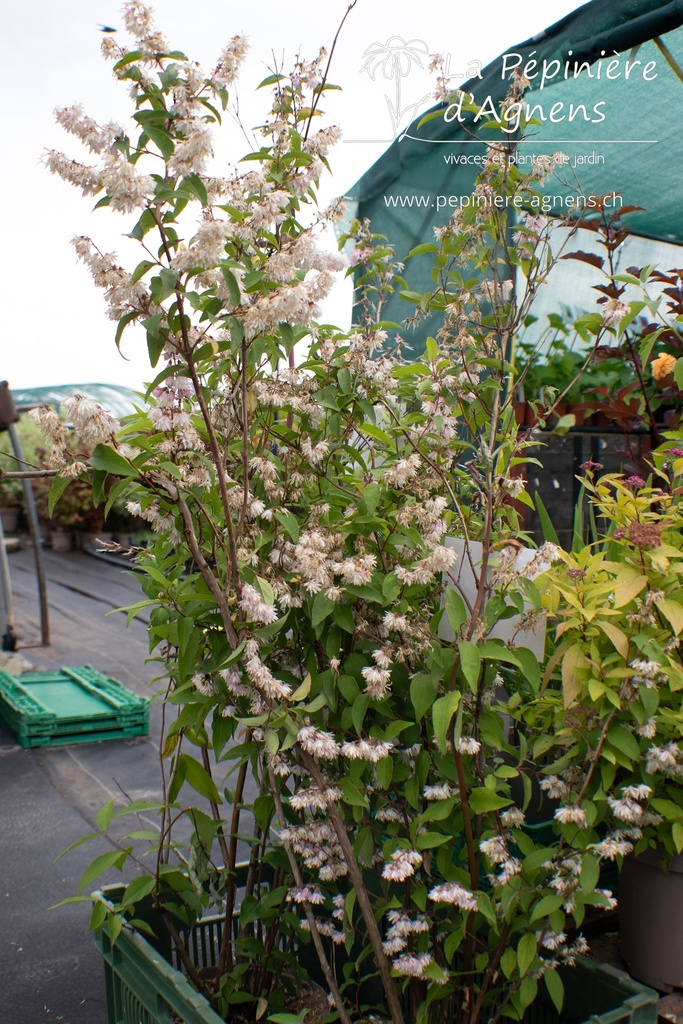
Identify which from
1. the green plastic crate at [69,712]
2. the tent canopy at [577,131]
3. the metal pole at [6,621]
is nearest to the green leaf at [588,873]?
the tent canopy at [577,131]

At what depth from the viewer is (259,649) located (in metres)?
1.44

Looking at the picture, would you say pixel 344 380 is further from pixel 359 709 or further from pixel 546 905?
pixel 546 905

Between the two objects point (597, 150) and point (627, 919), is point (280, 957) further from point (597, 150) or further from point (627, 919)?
point (597, 150)

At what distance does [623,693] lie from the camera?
138 cm

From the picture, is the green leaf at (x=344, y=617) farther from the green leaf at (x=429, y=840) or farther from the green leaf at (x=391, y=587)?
the green leaf at (x=429, y=840)

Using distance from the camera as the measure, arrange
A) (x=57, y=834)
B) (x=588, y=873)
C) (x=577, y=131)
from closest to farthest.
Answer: (x=588, y=873) < (x=577, y=131) < (x=57, y=834)

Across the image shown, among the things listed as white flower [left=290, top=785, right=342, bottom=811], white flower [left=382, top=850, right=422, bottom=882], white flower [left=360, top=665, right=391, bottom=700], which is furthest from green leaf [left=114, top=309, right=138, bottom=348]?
white flower [left=382, top=850, right=422, bottom=882]

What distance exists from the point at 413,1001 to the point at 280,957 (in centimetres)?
32

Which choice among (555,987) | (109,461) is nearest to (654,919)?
(555,987)

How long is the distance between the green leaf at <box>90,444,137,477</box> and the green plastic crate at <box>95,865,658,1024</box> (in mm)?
950

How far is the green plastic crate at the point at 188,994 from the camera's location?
1.44 m

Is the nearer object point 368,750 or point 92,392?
point 368,750

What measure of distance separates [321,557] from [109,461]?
1.20ft

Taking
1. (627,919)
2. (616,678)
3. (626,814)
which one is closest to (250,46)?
(616,678)
